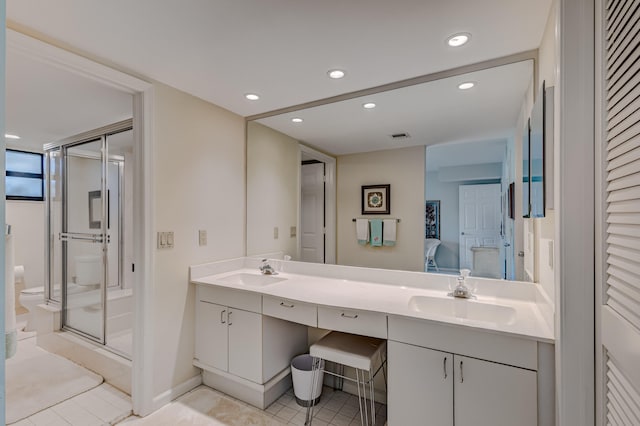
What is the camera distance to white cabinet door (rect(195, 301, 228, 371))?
213 centimetres

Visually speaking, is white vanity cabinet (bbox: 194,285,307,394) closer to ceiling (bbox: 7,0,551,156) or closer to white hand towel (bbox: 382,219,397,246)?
white hand towel (bbox: 382,219,397,246)

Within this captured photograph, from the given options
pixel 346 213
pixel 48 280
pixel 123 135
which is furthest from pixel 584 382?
pixel 48 280

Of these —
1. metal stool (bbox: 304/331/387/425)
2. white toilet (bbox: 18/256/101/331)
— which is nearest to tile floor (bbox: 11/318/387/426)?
metal stool (bbox: 304/331/387/425)

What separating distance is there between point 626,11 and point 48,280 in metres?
4.81

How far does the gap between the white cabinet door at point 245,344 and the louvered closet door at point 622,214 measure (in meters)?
1.70

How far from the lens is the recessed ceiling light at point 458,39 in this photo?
4.85 feet

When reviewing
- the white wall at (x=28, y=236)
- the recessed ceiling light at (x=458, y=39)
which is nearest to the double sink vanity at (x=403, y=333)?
the recessed ceiling light at (x=458, y=39)

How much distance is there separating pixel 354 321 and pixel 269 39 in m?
1.55

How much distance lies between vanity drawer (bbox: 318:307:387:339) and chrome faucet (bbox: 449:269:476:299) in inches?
21.2

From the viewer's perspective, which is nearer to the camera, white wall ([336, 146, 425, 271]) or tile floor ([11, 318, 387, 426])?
tile floor ([11, 318, 387, 426])

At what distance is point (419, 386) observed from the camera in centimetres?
147

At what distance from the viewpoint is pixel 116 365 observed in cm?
241

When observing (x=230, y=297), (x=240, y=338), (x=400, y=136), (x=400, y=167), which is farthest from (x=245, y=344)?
(x=400, y=136)

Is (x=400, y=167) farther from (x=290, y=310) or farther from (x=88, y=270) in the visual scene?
(x=88, y=270)
